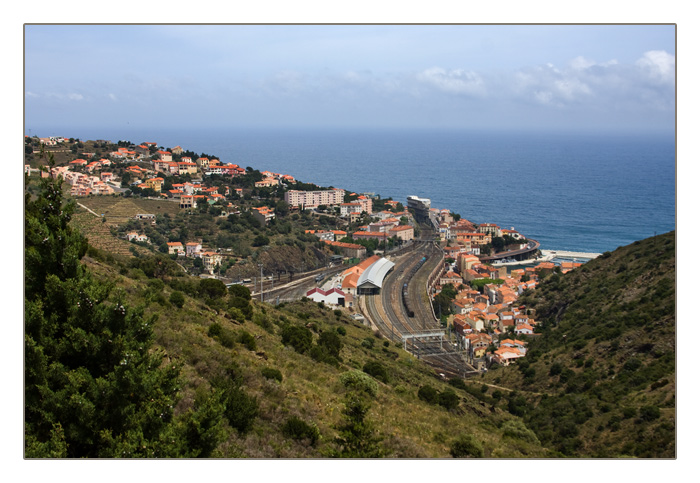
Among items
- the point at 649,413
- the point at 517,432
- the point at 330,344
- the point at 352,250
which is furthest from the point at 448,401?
the point at 352,250

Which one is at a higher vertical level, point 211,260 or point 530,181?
point 530,181

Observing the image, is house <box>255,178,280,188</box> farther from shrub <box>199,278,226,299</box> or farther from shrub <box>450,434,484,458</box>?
shrub <box>450,434,484,458</box>

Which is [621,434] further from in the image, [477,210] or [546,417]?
[477,210]

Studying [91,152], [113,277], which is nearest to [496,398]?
[113,277]

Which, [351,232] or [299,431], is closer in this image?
[299,431]

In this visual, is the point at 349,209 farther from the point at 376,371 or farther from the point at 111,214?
the point at 376,371

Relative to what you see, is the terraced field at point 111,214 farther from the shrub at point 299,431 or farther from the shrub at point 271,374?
the shrub at point 299,431

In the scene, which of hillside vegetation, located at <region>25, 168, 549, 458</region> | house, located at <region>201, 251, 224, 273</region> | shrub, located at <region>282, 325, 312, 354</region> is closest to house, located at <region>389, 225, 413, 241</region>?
house, located at <region>201, 251, 224, 273</region>
